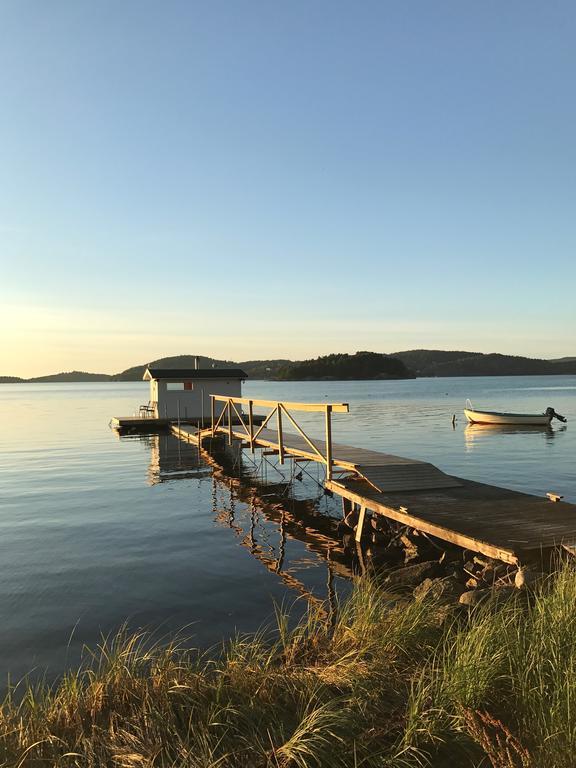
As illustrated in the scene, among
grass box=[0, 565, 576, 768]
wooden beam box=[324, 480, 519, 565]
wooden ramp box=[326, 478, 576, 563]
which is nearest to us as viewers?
grass box=[0, 565, 576, 768]

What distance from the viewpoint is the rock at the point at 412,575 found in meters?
11.2

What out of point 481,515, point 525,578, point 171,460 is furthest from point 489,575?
point 171,460

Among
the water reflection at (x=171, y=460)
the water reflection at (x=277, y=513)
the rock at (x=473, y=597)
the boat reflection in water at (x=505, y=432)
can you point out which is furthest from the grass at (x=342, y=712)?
the boat reflection in water at (x=505, y=432)

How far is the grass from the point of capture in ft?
14.4

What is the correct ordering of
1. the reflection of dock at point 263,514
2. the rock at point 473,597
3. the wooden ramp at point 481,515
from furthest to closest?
the reflection of dock at point 263,514, the wooden ramp at point 481,515, the rock at point 473,597

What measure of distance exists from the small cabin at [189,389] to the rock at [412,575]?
3376 cm

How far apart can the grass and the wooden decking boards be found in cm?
400

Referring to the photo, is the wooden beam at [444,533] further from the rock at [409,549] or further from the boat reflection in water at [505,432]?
the boat reflection in water at [505,432]

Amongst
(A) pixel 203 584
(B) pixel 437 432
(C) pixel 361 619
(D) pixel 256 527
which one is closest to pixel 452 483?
(D) pixel 256 527

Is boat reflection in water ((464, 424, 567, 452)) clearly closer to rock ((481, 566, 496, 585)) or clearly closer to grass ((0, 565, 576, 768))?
rock ((481, 566, 496, 585))

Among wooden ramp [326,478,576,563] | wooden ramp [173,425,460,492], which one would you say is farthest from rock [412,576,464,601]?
wooden ramp [173,425,460,492]

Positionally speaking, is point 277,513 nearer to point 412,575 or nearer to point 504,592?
point 412,575

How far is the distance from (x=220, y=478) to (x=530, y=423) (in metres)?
35.0

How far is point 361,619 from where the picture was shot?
6.79 metres
